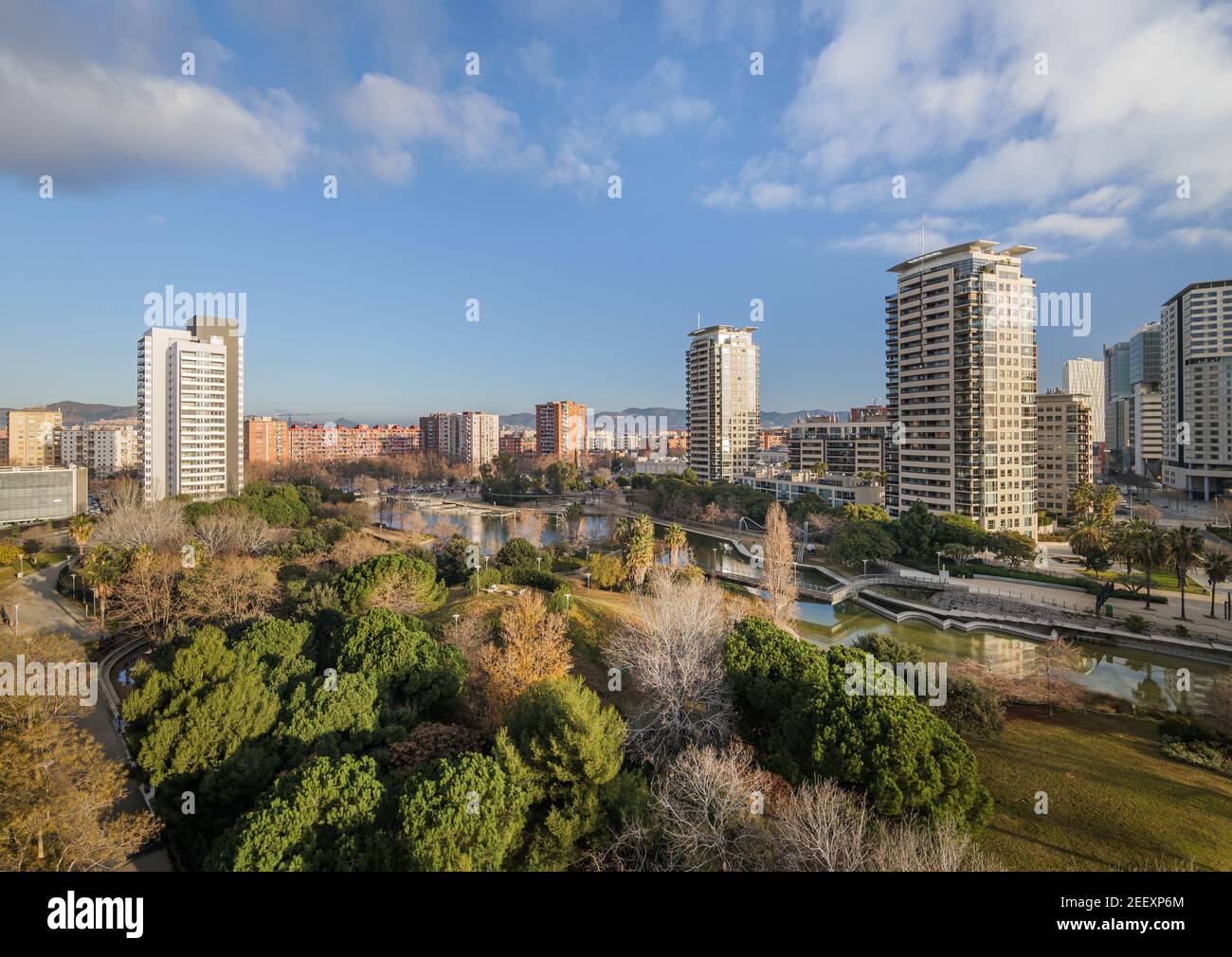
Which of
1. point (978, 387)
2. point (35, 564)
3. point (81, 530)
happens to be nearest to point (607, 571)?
point (81, 530)

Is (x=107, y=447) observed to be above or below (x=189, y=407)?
below

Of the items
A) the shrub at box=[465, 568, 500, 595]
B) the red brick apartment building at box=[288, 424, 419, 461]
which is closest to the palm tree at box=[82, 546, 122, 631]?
the shrub at box=[465, 568, 500, 595]

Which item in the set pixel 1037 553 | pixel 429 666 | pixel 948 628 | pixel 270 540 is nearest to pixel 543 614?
pixel 429 666

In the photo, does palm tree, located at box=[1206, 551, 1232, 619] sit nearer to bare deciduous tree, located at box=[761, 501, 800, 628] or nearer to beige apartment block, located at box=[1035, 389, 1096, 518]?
bare deciduous tree, located at box=[761, 501, 800, 628]

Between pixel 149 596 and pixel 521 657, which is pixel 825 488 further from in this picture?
pixel 149 596

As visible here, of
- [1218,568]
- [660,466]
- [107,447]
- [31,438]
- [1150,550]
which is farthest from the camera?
[660,466]
